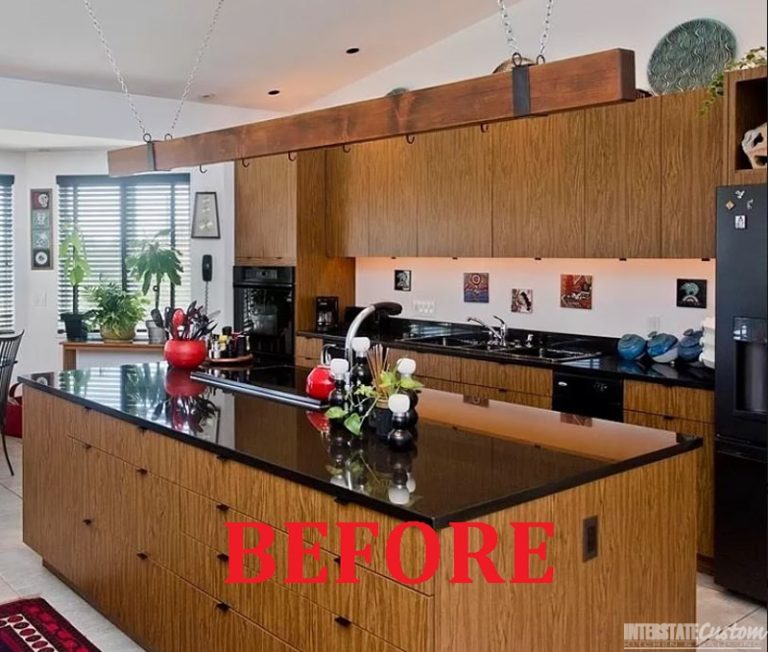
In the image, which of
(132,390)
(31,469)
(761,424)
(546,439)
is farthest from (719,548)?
(31,469)

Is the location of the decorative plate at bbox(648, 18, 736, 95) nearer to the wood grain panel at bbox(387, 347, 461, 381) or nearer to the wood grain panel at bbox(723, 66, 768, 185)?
the wood grain panel at bbox(723, 66, 768, 185)

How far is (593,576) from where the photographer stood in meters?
2.21

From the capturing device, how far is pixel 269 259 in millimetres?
6609

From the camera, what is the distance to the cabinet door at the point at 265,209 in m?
6.43

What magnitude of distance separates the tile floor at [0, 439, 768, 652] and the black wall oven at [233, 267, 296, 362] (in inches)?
102

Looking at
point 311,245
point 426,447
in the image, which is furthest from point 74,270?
point 426,447

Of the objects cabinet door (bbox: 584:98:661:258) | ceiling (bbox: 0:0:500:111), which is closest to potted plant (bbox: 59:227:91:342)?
ceiling (bbox: 0:0:500:111)

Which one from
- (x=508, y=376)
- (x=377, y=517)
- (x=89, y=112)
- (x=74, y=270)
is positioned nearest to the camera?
(x=377, y=517)

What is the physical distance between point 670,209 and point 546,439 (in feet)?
7.28

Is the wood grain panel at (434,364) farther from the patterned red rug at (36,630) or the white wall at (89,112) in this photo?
the white wall at (89,112)

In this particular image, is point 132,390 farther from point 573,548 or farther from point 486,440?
point 573,548

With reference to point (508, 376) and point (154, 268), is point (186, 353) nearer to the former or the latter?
point (508, 376)

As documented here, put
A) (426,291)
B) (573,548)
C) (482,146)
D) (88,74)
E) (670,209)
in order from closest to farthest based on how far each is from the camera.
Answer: (573,548), (670,209), (482,146), (88,74), (426,291)

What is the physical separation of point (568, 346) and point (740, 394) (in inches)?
65.2
